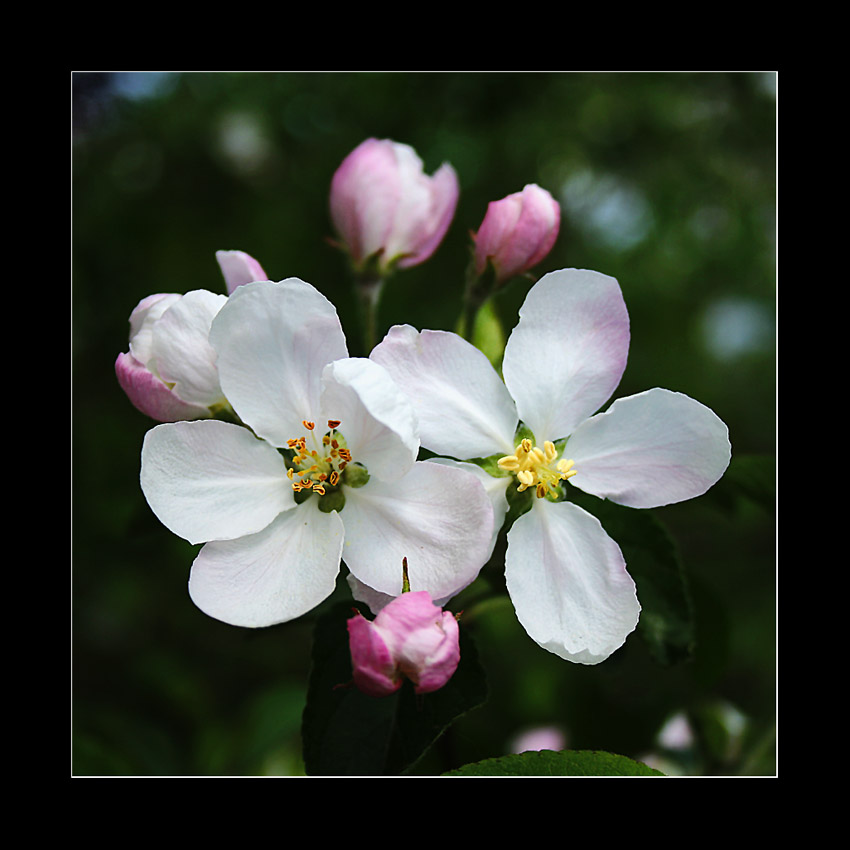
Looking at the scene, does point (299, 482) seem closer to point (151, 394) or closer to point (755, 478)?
point (151, 394)

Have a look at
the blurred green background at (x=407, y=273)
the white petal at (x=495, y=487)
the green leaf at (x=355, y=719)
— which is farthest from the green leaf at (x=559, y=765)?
the blurred green background at (x=407, y=273)

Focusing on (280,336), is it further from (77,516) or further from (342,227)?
(77,516)

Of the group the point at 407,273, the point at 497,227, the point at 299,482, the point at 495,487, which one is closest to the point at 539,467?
the point at 495,487

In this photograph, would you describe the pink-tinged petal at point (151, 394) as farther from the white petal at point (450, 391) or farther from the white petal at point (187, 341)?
the white petal at point (450, 391)

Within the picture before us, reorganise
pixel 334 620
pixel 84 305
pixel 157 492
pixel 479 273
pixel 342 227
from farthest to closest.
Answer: pixel 84 305, pixel 342 227, pixel 479 273, pixel 334 620, pixel 157 492

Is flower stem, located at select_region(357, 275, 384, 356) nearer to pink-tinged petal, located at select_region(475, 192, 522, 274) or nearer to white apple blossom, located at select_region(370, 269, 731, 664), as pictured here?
pink-tinged petal, located at select_region(475, 192, 522, 274)

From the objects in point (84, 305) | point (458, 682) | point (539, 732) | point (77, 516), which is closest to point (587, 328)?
point (458, 682)

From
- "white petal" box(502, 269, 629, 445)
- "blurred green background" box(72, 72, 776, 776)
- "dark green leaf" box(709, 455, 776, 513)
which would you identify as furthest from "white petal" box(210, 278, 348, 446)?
"blurred green background" box(72, 72, 776, 776)
